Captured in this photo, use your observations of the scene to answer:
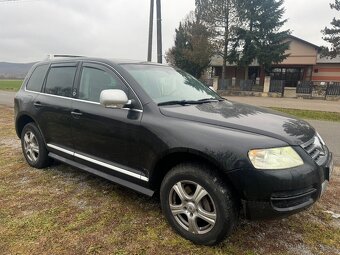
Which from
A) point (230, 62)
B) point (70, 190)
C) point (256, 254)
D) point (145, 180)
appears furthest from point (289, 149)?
point (230, 62)

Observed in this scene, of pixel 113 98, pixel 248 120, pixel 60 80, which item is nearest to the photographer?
pixel 248 120

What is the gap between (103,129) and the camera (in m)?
3.47

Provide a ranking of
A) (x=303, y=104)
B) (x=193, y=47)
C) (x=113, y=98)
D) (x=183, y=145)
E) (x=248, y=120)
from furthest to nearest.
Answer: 1. (x=193, y=47)
2. (x=303, y=104)
3. (x=113, y=98)
4. (x=248, y=120)
5. (x=183, y=145)

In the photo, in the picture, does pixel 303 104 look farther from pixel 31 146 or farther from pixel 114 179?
pixel 114 179

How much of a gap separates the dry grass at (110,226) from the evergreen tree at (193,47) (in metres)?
30.1

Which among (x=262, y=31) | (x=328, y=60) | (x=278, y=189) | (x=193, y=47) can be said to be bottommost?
(x=278, y=189)

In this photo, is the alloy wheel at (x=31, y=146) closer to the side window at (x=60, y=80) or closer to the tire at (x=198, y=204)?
the side window at (x=60, y=80)

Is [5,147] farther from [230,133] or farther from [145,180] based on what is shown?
[230,133]

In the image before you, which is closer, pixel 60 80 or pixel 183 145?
pixel 183 145

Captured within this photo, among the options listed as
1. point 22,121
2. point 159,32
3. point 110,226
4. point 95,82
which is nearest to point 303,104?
point 159,32

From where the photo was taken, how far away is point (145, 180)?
318cm

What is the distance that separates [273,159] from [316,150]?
0.64 meters

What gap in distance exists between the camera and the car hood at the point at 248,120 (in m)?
2.70

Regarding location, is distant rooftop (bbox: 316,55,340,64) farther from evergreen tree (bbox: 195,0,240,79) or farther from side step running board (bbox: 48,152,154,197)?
side step running board (bbox: 48,152,154,197)
